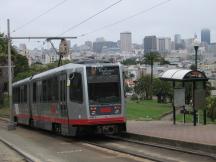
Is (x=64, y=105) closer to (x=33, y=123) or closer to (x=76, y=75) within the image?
(x=76, y=75)

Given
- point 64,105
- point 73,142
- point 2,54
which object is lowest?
point 73,142

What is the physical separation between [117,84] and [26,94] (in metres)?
13.5

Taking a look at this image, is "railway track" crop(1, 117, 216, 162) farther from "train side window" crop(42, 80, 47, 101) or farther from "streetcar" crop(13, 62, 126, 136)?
"train side window" crop(42, 80, 47, 101)

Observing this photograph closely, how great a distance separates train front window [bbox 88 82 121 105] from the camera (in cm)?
2252

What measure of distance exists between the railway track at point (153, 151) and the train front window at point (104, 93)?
1.65m

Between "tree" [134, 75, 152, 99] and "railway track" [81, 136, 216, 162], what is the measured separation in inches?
3841

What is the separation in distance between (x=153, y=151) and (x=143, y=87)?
104484 millimetres

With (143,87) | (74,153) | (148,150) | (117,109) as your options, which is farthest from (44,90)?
(143,87)

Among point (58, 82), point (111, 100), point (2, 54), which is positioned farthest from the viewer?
point (2, 54)

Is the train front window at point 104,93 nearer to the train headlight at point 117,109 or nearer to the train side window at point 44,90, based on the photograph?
the train headlight at point 117,109

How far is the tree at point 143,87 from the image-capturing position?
396 ft

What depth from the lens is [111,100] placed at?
22.8 m

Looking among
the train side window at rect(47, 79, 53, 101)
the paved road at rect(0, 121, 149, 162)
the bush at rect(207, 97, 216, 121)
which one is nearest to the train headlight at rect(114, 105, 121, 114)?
the paved road at rect(0, 121, 149, 162)

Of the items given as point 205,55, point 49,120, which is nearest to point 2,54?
point 49,120
